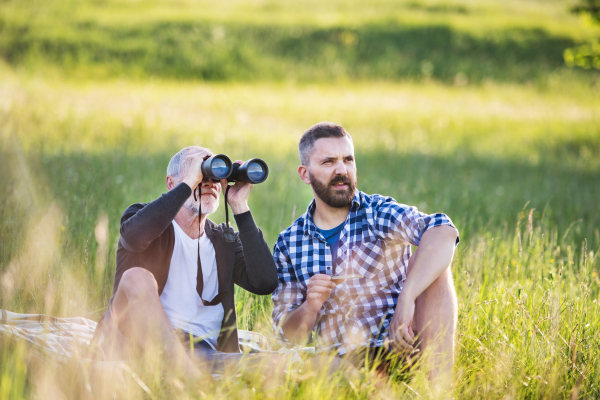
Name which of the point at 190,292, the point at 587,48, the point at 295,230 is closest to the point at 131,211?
the point at 190,292

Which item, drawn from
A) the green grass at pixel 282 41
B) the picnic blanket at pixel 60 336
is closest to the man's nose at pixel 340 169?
the picnic blanket at pixel 60 336

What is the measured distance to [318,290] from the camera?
303cm

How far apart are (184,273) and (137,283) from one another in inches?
15.7

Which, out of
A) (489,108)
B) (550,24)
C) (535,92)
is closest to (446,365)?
(489,108)

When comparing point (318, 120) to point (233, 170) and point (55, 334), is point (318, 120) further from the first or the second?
point (55, 334)

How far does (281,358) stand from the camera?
2.76 metres

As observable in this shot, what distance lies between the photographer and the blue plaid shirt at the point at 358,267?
318cm

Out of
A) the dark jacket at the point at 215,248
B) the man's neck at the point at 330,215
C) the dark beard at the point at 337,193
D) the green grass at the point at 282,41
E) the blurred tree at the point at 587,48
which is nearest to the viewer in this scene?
the dark jacket at the point at 215,248

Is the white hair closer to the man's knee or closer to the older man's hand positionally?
the older man's hand

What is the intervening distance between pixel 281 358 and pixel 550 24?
102ft

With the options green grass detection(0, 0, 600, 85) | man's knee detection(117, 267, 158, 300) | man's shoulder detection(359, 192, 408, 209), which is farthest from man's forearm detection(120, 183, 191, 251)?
green grass detection(0, 0, 600, 85)

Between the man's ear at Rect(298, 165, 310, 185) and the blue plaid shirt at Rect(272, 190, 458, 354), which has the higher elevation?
the man's ear at Rect(298, 165, 310, 185)

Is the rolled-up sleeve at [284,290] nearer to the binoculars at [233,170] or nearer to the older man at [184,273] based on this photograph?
the older man at [184,273]

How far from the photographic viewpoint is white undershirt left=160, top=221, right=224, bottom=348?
121 inches
